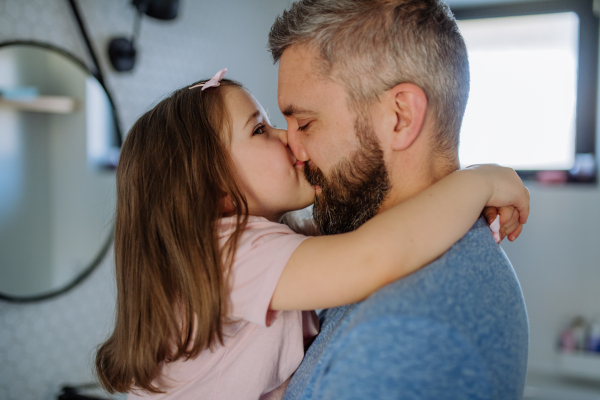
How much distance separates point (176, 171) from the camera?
890 mm

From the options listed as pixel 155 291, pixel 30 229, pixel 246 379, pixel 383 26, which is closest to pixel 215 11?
pixel 30 229

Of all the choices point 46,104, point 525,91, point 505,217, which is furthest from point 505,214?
point 525,91

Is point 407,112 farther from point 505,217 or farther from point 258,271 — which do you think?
point 258,271

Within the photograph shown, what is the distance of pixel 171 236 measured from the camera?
83 cm

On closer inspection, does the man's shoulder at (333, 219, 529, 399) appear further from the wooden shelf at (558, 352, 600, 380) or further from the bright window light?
the bright window light

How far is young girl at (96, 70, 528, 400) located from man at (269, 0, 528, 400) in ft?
0.18

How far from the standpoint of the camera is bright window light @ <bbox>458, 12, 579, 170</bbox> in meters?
2.34

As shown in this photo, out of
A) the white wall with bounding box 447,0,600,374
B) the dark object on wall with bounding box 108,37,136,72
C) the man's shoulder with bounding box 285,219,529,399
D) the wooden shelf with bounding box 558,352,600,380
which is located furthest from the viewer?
the white wall with bounding box 447,0,600,374

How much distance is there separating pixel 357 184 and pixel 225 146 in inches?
12.2

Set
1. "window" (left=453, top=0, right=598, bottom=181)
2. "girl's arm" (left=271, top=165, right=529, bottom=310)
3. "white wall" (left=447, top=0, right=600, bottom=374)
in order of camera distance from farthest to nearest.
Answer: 1. "window" (left=453, top=0, right=598, bottom=181)
2. "white wall" (left=447, top=0, right=600, bottom=374)
3. "girl's arm" (left=271, top=165, right=529, bottom=310)

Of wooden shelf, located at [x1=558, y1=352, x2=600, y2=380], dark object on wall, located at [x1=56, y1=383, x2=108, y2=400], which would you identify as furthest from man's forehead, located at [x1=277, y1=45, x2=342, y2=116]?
wooden shelf, located at [x1=558, y1=352, x2=600, y2=380]

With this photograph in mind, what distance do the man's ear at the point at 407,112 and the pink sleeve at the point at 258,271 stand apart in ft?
0.98

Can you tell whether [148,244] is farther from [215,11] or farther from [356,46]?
[215,11]

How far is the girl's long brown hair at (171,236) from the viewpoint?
79 centimetres
